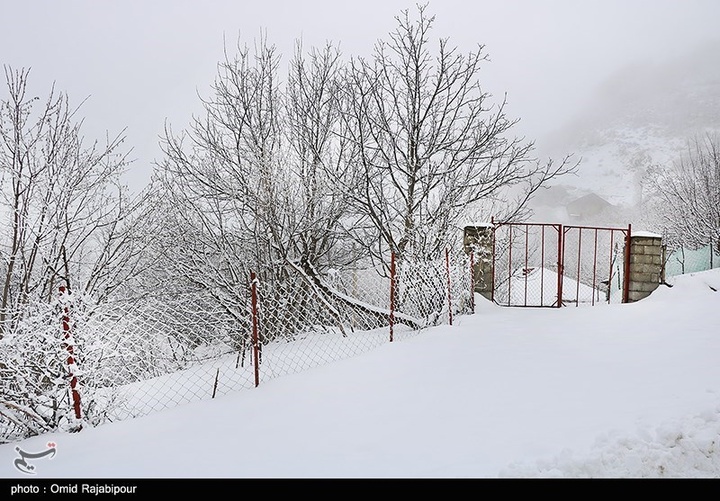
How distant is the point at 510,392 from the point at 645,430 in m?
1.03

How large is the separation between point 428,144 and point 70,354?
7117 millimetres

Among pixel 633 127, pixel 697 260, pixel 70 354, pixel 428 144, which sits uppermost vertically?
pixel 633 127

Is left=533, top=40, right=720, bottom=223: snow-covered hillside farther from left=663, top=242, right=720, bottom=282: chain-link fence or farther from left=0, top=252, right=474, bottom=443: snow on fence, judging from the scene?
left=0, top=252, right=474, bottom=443: snow on fence

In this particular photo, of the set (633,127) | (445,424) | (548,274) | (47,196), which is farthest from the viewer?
(633,127)

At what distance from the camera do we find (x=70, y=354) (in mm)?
3242

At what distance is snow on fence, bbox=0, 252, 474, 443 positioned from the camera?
3.34m

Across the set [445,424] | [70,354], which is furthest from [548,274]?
[70,354]

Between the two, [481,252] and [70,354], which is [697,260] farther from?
[70,354]

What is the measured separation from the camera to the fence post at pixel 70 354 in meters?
3.23

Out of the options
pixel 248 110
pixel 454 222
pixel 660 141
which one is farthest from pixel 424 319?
pixel 660 141

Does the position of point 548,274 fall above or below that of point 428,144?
below

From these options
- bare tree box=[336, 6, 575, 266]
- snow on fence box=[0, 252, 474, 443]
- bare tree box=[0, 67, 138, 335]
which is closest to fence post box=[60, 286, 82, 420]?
snow on fence box=[0, 252, 474, 443]

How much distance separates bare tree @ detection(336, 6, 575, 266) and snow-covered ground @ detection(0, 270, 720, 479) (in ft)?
12.6

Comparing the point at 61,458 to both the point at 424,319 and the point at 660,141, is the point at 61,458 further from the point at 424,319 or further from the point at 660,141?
the point at 660,141
